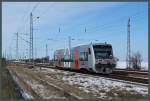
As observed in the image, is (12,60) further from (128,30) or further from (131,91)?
(131,91)

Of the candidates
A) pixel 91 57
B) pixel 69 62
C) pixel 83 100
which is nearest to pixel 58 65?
pixel 69 62

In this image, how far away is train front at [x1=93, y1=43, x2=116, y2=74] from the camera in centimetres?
2891

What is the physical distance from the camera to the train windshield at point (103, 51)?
1164 inches

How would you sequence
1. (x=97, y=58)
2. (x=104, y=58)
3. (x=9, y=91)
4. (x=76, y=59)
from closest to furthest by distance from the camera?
(x=9, y=91) → (x=97, y=58) → (x=104, y=58) → (x=76, y=59)

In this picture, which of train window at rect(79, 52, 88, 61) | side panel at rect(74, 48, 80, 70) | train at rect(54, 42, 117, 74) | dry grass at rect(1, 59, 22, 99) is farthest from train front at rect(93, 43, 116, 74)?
dry grass at rect(1, 59, 22, 99)

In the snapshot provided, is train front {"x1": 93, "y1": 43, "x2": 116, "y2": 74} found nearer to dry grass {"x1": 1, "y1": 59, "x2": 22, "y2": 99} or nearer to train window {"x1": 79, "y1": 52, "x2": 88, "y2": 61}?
train window {"x1": 79, "y1": 52, "x2": 88, "y2": 61}

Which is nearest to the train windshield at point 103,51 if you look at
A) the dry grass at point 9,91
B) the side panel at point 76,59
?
the side panel at point 76,59

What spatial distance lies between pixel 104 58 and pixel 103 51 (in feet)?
2.08

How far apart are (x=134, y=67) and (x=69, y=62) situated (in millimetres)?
7198

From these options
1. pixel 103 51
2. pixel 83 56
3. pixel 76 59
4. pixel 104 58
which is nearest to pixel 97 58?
pixel 104 58

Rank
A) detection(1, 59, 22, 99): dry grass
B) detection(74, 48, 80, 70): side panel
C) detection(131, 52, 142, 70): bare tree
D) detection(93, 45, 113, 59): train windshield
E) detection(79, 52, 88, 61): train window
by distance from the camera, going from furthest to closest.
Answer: detection(131, 52, 142, 70): bare tree < detection(74, 48, 80, 70): side panel < detection(79, 52, 88, 61): train window < detection(93, 45, 113, 59): train windshield < detection(1, 59, 22, 99): dry grass

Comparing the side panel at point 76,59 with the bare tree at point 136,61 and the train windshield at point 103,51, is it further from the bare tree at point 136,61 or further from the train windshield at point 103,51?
the bare tree at point 136,61

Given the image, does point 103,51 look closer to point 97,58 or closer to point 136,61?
point 97,58

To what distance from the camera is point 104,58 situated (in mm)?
29469
